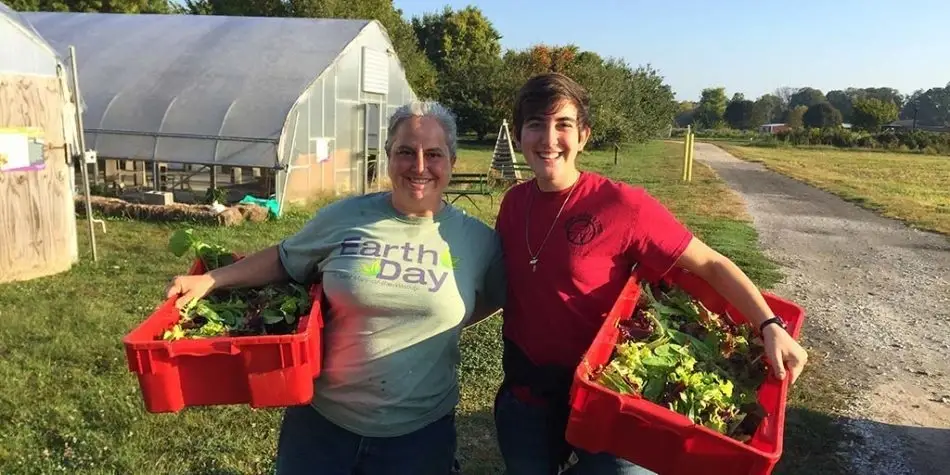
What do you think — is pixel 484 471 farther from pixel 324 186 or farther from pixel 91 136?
pixel 91 136

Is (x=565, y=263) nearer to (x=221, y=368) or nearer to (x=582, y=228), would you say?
(x=582, y=228)

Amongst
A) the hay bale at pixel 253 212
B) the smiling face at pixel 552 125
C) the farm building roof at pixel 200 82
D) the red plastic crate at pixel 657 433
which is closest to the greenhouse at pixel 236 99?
the farm building roof at pixel 200 82

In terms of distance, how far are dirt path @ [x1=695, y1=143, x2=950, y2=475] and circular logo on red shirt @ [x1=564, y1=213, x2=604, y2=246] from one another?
10.5 feet

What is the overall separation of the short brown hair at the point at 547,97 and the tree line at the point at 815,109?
8888cm

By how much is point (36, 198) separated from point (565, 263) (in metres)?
7.78

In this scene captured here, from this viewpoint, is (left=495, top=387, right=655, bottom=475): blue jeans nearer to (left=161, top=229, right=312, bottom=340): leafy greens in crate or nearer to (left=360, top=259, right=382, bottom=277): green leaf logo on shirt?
(left=360, top=259, right=382, bottom=277): green leaf logo on shirt

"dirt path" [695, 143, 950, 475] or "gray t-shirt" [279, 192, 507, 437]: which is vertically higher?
"gray t-shirt" [279, 192, 507, 437]

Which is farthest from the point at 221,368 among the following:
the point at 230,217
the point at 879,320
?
the point at 230,217

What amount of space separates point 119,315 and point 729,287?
19.3 ft

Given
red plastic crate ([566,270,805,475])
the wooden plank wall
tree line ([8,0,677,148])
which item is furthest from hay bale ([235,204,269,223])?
tree line ([8,0,677,148])

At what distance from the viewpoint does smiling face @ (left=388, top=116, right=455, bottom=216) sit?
252 cm

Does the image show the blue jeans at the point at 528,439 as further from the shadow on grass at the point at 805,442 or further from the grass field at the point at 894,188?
the grass field at the point at 894,188

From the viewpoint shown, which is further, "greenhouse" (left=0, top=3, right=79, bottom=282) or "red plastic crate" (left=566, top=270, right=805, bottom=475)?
"greenhouse" (left=0, top=3, right=79, bottom=282)

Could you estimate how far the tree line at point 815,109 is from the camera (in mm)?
85625
